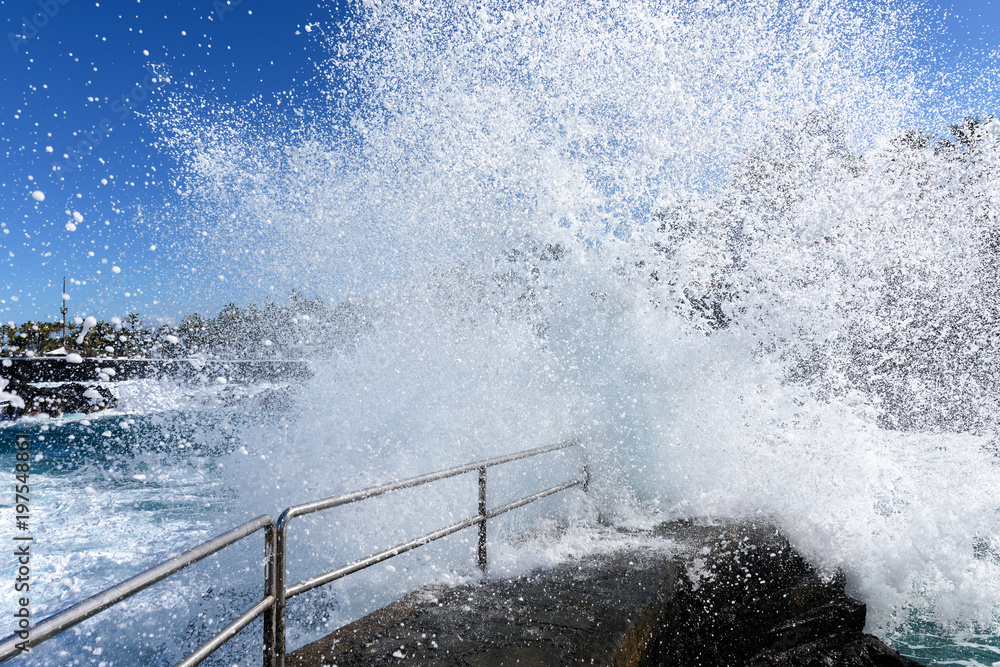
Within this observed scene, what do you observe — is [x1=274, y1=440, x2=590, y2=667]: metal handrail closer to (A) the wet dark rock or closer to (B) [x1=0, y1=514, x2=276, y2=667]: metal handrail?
(B) [x1=0, y1=514, x2=276, y2=667]: metal handrail

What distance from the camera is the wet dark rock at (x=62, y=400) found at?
24.4 meters

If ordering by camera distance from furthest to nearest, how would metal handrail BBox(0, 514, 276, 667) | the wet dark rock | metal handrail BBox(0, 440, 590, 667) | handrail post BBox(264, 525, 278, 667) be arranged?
the wet dark rock, handrail post BBox(264, 525, 278, 667), metal handrail BBox(0, 440, 590, 667), metal handrail BBox(0, 514, 276, 667)

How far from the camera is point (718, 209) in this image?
940 centimetres

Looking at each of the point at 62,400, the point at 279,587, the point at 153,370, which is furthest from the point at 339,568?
the point at 62,400

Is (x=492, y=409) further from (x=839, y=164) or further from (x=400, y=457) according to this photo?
(x=839, y=164)

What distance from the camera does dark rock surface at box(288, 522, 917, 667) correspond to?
2920 mm

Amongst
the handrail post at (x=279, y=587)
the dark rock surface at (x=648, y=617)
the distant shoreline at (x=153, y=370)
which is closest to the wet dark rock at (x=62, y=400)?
the distant shoreline at (x=153, y=370)

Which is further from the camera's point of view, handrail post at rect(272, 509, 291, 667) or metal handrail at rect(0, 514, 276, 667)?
handrail post at rect(272, 509, 291, 667)

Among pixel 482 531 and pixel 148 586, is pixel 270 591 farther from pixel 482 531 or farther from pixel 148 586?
pixel 482 531

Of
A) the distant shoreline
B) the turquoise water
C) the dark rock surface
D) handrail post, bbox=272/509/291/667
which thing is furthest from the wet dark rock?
handrail post, bbox=272/509/291/667

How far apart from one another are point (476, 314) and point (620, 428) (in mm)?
3062

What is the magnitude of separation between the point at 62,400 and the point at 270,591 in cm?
3288

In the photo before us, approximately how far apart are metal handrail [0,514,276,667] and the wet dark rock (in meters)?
25.3

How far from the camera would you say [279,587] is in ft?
8.32
